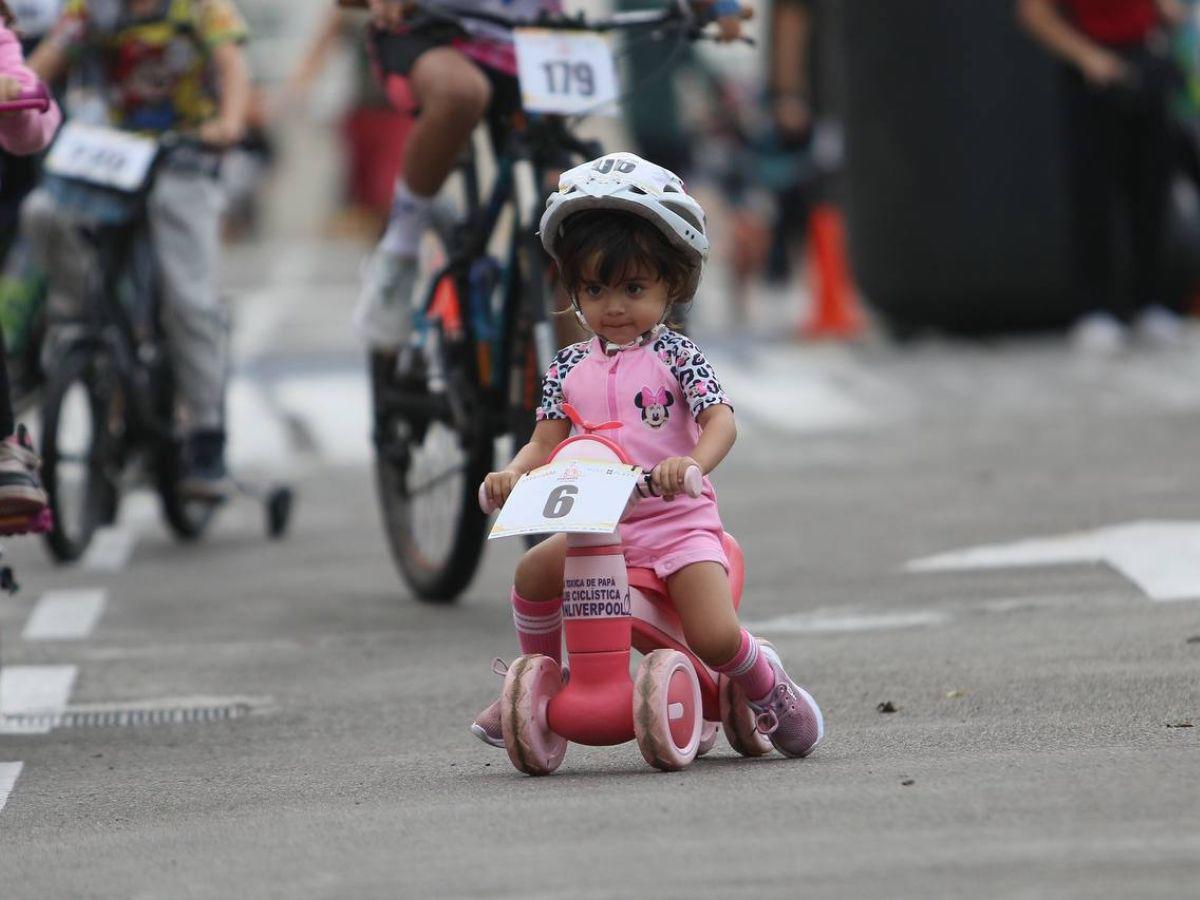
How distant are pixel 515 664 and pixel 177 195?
14.5 feet

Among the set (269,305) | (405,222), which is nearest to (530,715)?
(405,222)

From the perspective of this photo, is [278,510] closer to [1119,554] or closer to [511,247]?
[511,247]

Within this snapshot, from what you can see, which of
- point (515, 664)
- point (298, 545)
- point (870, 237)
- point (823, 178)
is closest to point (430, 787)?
point (515, 664)

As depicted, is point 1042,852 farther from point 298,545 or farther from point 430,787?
point 298,545

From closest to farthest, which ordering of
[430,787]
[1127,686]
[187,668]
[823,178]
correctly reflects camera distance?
[430,787] → [1127,686] → [187,668] → [823,178]

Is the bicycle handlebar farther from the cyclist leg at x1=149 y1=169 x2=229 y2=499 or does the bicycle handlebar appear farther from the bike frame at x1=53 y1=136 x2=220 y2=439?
the cyclist leg at x1=149 y1=169 x2=229 y2=499

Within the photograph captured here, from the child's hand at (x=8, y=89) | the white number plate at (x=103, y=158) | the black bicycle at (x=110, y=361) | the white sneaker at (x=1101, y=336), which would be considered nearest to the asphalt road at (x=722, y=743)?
the black bicycle at (x=110, y=361)

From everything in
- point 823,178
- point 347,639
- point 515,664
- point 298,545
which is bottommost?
point 823,178

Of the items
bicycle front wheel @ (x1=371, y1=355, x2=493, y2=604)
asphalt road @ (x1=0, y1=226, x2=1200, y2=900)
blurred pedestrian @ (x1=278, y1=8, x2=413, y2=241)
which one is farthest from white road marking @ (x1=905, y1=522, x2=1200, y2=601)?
blurred pedestrian @ (x1=278, y1=8, x2=413, y2=241)

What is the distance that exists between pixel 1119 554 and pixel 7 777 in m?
3.41

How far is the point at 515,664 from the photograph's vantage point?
517cm

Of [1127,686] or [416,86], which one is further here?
[416,86]

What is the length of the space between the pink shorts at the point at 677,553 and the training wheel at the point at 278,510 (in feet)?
15.0

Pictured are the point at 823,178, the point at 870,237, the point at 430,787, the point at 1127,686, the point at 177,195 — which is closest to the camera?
the point at 430,787
